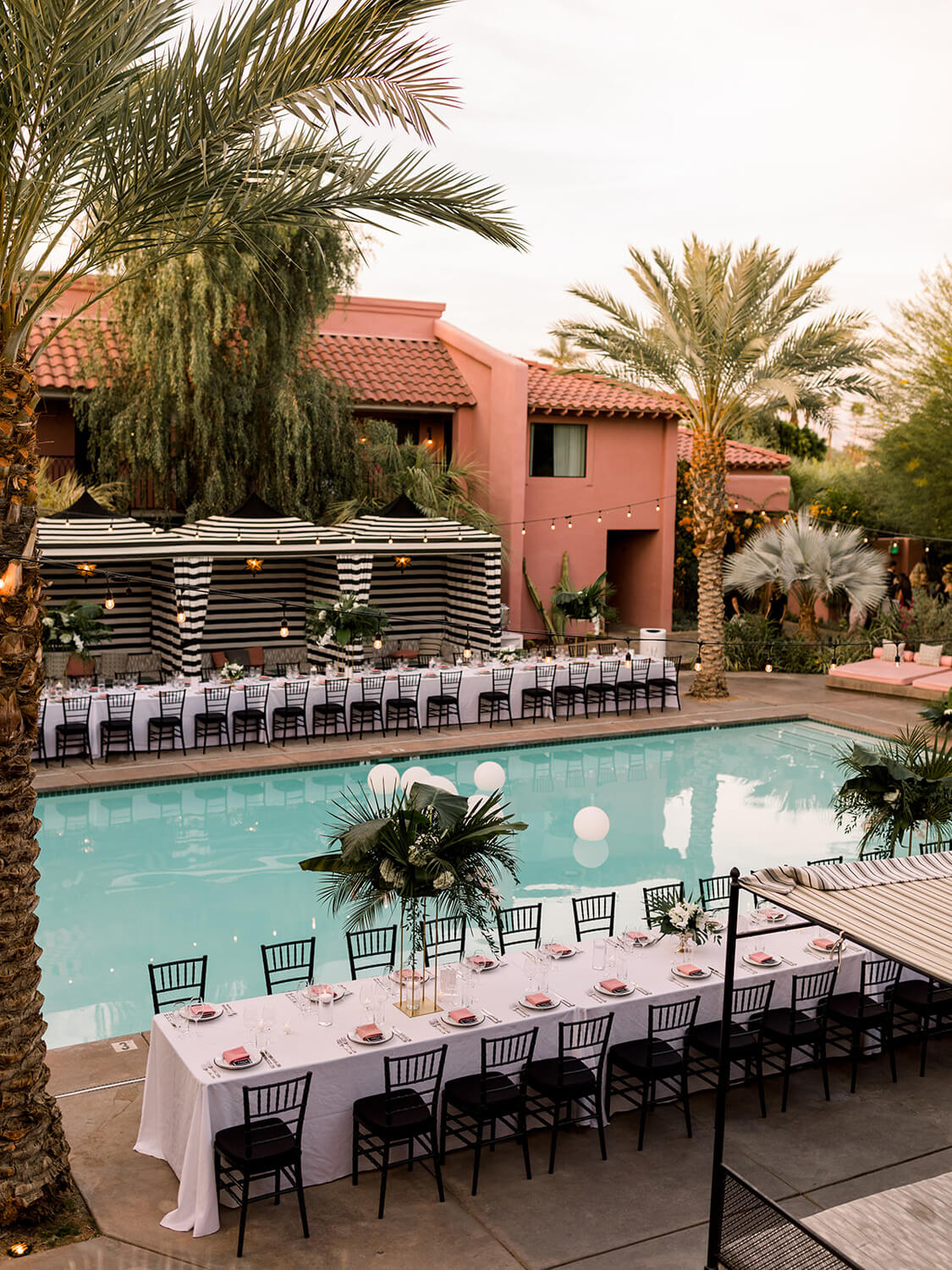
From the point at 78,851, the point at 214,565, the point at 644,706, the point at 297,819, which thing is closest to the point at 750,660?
the point at 644,706

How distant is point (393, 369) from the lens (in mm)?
29328

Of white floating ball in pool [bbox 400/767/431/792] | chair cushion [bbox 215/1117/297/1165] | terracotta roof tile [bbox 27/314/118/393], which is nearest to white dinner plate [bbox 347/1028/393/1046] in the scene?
chair cushion [bbox 215/1117/297/1165]

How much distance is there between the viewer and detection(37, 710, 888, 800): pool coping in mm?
17562

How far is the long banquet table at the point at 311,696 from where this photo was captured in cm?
1889

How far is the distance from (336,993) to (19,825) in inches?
116

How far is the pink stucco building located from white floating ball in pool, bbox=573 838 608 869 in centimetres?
1287

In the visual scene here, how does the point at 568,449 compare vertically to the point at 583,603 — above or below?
above

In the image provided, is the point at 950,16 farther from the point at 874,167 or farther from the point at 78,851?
the point at 78,851

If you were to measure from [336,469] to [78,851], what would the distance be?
12510mm

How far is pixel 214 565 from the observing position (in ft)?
81.0

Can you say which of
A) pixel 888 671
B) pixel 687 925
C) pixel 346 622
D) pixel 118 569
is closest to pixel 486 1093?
pixel 687 925

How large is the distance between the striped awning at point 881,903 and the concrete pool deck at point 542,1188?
2148 millimetres

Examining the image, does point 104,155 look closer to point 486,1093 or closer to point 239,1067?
point 239,1067

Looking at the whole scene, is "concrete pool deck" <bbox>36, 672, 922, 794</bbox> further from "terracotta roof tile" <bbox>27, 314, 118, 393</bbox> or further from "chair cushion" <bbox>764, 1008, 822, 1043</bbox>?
"chair cushion" <bbox>764, 1008, 822, 1043</bbox>
